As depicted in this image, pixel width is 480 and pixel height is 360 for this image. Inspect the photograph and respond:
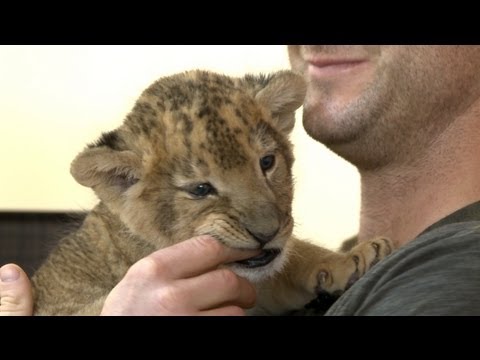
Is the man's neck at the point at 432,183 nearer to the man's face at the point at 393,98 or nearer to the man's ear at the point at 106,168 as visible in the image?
the man's face at the point at 393,98

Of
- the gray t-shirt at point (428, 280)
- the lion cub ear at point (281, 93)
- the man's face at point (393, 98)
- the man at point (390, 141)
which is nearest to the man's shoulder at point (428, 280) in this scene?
the gray t-shirt at point (428, 280)

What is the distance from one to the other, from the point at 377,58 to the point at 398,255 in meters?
0.59

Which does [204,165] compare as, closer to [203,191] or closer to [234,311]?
[203,191]

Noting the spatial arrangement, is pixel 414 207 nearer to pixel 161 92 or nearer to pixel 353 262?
pixel 353 262

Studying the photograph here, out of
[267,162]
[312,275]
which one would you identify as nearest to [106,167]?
[267,162]

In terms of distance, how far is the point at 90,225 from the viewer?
181cm

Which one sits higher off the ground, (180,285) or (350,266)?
(180,285)

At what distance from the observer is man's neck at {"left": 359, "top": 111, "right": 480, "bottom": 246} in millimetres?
1663

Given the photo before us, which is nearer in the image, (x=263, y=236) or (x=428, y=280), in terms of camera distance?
(x=428, y=280)

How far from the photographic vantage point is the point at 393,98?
1.67 m

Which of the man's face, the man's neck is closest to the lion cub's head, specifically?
the man's face

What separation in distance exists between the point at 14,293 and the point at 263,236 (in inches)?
25.9

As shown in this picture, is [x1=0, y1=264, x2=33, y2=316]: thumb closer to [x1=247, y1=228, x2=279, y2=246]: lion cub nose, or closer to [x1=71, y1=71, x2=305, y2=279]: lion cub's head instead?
[x1=71, y1=71, x2=305, y2=279]: lion cub's head
